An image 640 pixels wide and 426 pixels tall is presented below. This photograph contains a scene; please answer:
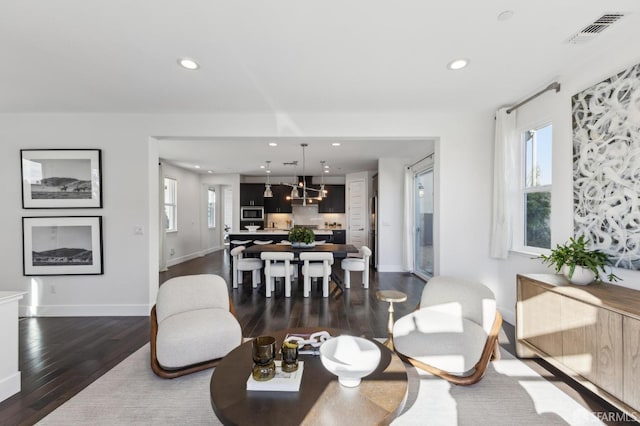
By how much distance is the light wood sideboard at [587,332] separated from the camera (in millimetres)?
1771

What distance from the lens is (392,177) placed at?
6867 mm

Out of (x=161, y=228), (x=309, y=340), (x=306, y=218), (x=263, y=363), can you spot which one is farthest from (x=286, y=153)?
(x=263, y=363)

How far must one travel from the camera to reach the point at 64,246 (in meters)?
3.94

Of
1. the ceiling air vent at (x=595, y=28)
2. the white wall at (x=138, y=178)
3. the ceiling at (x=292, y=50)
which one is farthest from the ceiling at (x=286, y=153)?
the ceiling air vent at (x=595, y=28)

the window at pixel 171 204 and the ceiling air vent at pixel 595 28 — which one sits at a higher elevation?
the ceiling air vent at pixel 595 28

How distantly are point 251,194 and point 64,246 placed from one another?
19.3 ft

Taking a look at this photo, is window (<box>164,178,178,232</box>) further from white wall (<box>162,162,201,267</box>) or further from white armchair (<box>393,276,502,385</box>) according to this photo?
white armchair (<box>393,276,502,385</box>)

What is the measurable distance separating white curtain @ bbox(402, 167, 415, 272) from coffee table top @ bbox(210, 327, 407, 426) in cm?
499

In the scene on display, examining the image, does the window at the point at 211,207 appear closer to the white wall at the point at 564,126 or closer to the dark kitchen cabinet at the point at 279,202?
the dark kitchen cabinet at the point at 279,202

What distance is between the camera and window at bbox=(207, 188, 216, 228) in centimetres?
1005

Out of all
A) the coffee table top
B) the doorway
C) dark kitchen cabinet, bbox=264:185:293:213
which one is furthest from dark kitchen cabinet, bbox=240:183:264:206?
the coffee table top

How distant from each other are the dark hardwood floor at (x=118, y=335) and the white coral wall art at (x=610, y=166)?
4.02 ft

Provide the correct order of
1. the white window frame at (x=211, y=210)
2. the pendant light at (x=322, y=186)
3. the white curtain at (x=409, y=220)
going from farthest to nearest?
1. the white window frame at (x=211, y=210)
2. the pendant light at (x=322, y=186)
3. the white curtain at (x=409, y=220)

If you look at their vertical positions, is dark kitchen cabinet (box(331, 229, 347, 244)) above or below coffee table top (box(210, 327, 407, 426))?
above
